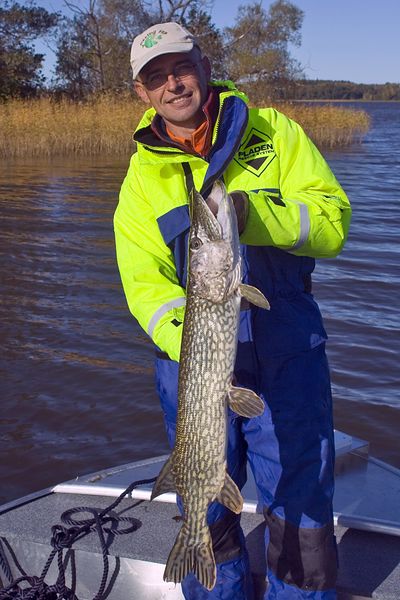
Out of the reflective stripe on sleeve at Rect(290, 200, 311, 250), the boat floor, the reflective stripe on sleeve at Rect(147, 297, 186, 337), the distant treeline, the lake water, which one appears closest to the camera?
the reflective stripe on sleeve at Rect(290, 200, 311, 250)

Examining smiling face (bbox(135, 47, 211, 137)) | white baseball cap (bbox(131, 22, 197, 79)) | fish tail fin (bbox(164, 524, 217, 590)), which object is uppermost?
white baseball cap (bbox(131, 22, 197, 79))

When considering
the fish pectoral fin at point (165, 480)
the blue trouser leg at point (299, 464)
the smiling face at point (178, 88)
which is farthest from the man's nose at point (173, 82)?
the fish pectoral fin at point (165, 480)

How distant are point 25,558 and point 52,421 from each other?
2.81 meters

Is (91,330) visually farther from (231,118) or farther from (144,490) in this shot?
(231,118)

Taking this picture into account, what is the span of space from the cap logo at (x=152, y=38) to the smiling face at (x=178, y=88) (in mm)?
66

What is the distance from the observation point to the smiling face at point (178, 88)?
3.15 meters

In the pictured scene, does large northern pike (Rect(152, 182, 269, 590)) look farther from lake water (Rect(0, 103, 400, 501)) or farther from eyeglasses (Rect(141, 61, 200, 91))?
lake water (Rect(0, 103, 400, 501))

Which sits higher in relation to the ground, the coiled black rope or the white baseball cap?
the white baseball cap

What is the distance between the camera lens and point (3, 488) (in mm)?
5512

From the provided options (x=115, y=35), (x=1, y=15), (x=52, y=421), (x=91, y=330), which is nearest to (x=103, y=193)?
(x=91, y=330)

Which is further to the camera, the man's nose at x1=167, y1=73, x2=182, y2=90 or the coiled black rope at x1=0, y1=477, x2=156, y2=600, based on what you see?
the coiled black rope at x1=0, y1=477, x2=156, y2=600

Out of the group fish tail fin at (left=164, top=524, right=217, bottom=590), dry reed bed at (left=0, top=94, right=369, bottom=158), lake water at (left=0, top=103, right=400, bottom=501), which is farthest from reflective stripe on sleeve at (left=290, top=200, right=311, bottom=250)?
dry reed bed at (left=0, top=94, right=369, bottom=158)

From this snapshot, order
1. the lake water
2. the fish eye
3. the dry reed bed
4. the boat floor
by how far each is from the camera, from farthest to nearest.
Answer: the dry reed bed < the lake water < the boat floor < the fish eye

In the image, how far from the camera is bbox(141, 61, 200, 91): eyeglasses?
3.19 meters
